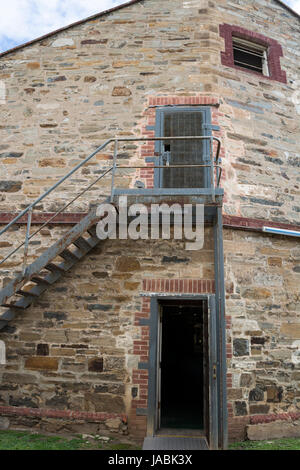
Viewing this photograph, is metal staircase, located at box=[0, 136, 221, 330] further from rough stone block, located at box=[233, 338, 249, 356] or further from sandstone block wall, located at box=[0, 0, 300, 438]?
rough stone block, located at box=[233, 338, 249, 356]

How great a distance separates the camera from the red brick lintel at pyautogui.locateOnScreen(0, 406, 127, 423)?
16.3 ft

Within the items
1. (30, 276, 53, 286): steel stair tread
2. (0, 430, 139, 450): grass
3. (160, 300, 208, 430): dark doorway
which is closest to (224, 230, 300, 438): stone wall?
(0, 430, 139, 450): grass

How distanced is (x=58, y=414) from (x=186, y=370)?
17.5 ft

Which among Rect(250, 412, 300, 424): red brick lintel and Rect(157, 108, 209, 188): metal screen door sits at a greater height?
Rect(157, 108, 209, 188): metal screen door

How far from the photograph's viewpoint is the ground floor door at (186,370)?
15.5ft

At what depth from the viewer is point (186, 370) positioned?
9.57 metres

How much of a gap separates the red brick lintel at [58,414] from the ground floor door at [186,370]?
815mm

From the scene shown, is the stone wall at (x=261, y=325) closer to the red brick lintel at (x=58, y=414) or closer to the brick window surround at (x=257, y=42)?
the red brick lintel at (x=58, y=414)

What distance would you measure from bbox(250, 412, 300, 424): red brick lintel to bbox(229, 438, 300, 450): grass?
27cm

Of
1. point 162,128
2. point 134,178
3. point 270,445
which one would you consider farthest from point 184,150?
point 270,445

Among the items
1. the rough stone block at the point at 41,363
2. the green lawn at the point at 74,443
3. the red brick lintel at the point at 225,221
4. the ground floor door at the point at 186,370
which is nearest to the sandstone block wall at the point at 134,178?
the rough stone block at the point at 41,363
